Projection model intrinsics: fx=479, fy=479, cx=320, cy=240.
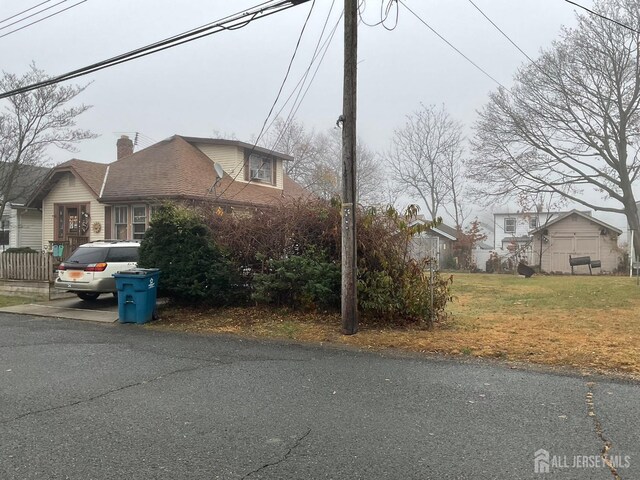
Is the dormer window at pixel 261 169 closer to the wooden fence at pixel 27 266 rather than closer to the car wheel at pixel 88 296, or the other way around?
the wooden fence at pixel 27 266

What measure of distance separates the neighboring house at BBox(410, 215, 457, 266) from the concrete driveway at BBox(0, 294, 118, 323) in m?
6.64

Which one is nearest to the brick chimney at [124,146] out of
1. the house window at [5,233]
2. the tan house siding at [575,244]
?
the house window at [5,233]

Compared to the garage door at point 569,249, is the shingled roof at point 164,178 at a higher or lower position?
higher

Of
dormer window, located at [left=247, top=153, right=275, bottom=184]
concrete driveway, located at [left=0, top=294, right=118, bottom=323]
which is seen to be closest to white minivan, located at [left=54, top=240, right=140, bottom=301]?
concrete driveway, located at [left=0, top=294, right=118, bottom=323]

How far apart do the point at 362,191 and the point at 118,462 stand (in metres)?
41.9

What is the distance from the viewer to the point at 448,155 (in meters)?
43.5

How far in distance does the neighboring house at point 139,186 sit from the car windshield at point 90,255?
17.7 feet

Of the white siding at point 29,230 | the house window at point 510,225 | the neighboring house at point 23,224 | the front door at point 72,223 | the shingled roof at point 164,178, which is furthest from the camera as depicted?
the house window at point 510,225

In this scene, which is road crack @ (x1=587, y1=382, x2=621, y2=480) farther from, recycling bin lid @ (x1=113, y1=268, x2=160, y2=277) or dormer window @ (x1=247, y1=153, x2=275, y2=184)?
dormer window @ (x1=247, y1=153, x2=275, y2=184)

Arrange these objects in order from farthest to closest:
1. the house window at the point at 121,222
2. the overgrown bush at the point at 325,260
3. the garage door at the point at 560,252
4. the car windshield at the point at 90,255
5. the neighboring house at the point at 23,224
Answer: the garage door at the point at 560,252
the neighboring house at the point at 23,224
the house window at the point at 121,222
the car windshield at the point at 90,255
the overgrown bush at the point at 325,260

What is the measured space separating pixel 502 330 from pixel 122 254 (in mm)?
9284

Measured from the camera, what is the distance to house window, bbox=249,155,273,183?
22677 mm

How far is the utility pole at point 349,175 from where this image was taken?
830 centimetres

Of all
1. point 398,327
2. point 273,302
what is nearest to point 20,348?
point 273,302
